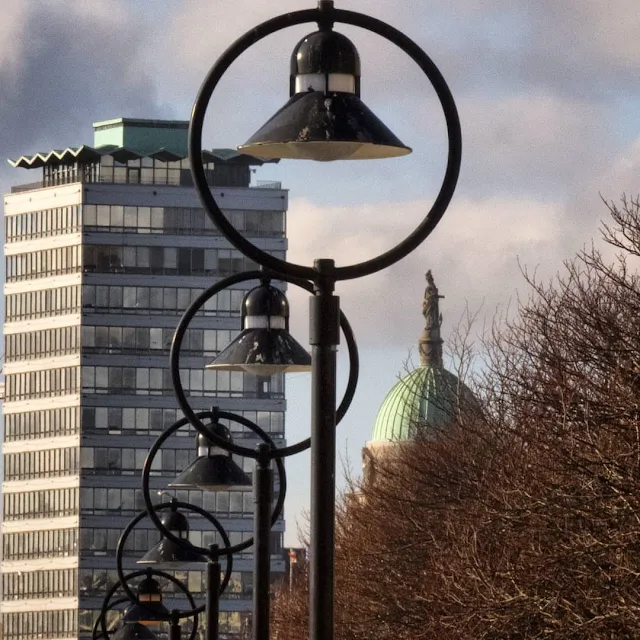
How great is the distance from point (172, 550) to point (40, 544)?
156 m

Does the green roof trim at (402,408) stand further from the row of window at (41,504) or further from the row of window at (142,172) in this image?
the row of window at (142,172)

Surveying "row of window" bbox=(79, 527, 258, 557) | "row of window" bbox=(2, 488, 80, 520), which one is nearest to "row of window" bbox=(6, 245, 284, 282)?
"row of window" bbox=(2, 488, 80, 520)

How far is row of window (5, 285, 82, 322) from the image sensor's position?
18212cm

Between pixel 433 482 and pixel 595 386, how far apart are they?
20.4 metres

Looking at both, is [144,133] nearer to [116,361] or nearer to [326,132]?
[116,361]

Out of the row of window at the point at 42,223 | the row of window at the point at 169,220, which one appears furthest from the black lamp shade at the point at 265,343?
the row of window at the point at 42,223

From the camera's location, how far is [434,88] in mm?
12945

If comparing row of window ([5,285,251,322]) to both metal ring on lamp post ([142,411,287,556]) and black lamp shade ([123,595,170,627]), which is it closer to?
black lamp shade ([123,595,170,627])

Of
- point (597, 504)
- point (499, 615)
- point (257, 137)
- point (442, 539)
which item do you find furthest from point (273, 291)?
point (442, 539)

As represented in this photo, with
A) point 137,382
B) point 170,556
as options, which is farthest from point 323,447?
point 137,382

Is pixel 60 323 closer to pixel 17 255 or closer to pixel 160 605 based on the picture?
pixel 17 255

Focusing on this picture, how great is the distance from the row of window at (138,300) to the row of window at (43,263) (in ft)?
8.50

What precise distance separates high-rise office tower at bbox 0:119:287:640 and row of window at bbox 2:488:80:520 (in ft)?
0.52

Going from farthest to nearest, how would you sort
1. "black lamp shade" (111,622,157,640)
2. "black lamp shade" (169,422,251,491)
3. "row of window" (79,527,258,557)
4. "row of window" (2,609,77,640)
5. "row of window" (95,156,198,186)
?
"row of window" (95,156,198,186) → "row of window" (79,527,258,557) → "row of window" (2,609,77,640) → "black lamp shade" (111,622,157,640) → "black lamp shade" (169,422,251,491)
